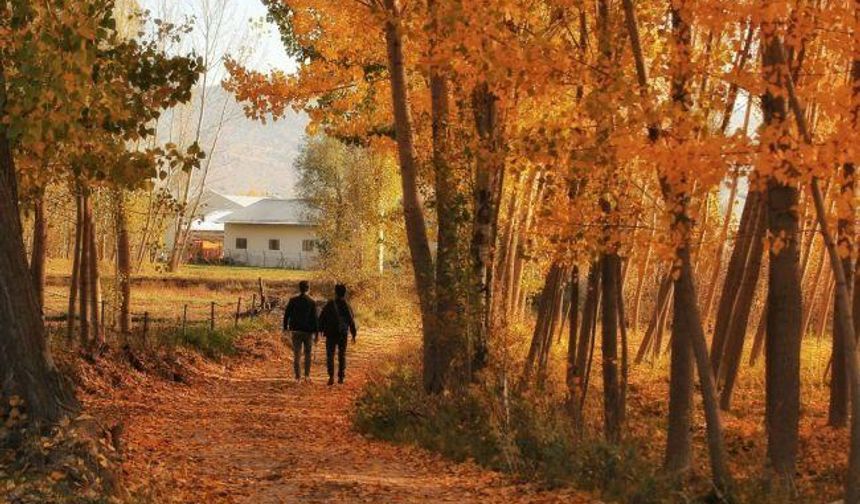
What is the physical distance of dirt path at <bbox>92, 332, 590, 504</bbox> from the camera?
869cm

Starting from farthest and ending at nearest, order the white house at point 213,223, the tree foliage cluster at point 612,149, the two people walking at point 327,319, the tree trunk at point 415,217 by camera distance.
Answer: the white house at point 213,223 → the two people walking at point 327,319 → the tree trunk at point 415,217 → the tree foliage cluster at point 612,149

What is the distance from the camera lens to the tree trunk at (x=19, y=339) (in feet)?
26.9

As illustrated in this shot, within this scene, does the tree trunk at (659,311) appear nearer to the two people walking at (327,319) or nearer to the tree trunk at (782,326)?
the two people walking at (327,319)

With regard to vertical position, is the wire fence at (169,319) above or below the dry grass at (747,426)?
above

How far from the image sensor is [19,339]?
8.29 metres

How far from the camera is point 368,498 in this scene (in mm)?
8594

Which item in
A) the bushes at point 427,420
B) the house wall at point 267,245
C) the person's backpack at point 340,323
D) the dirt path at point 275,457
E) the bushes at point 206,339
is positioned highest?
the house wall at point 267,245

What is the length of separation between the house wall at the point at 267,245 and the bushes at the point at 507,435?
6402cm

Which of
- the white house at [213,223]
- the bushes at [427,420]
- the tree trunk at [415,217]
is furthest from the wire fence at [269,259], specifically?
the bushes at [427,420]

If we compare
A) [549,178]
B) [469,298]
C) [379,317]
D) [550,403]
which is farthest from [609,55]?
[379,317]

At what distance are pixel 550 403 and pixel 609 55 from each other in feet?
15.3

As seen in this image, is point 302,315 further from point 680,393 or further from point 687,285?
point 687,285

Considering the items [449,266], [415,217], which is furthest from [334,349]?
[449,266]

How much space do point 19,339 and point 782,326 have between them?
25.7 feet
